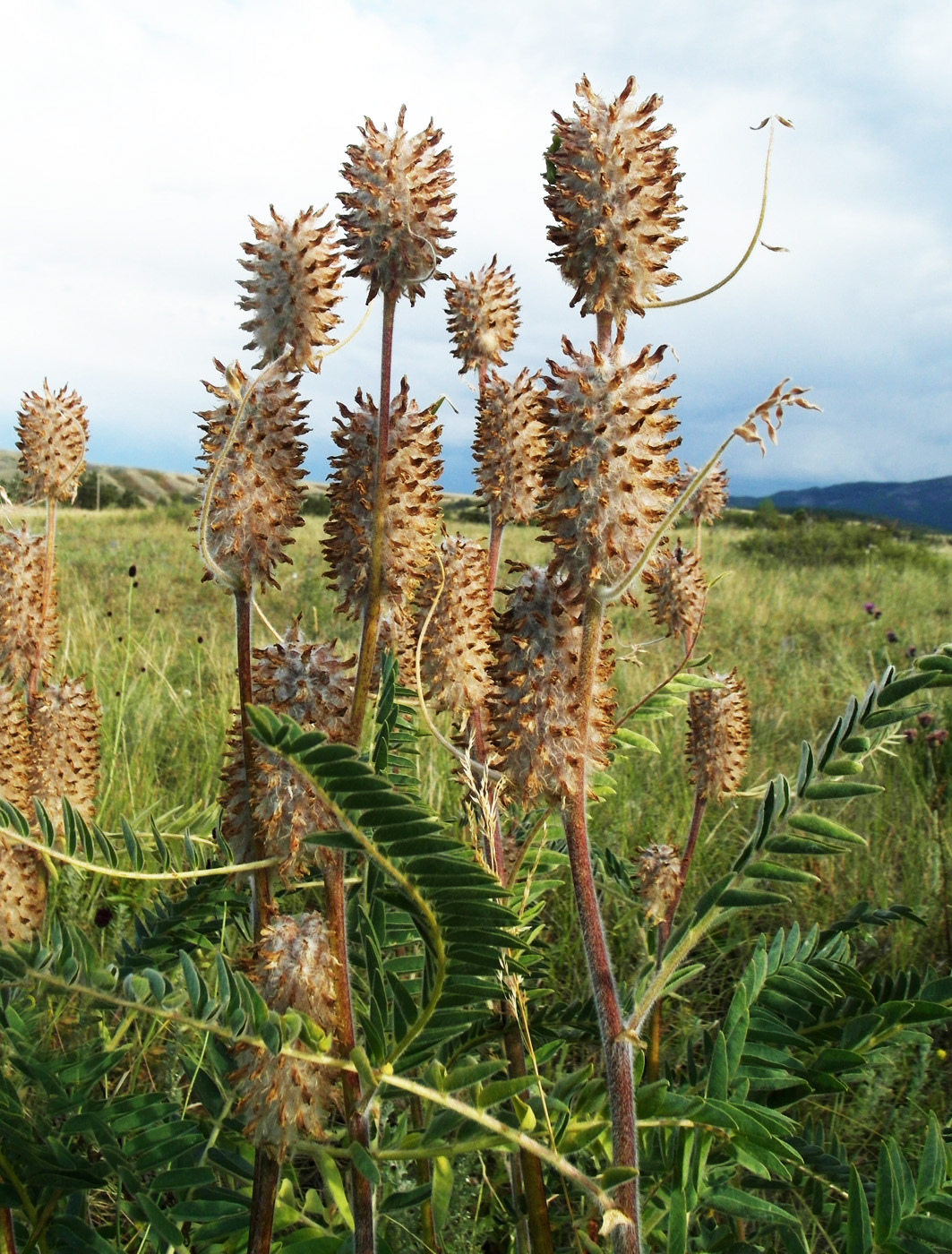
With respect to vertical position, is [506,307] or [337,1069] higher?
[506,307]

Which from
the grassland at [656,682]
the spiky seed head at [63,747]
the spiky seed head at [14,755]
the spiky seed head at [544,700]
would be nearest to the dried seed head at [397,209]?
the spiky seed head at [544,700]

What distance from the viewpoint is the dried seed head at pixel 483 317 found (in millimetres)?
1710

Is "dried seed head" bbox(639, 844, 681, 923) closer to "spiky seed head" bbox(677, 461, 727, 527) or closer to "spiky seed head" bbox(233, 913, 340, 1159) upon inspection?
"spiky seed head" bbox(677, 461, 727, 527)

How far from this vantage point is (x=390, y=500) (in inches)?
45.7

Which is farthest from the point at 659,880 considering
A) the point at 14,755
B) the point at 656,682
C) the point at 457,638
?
the point at 656,682

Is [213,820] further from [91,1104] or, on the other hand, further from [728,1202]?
[728,1202]

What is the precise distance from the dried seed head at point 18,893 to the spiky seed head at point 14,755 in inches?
3.2

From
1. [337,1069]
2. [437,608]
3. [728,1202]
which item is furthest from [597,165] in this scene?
[728,1202]

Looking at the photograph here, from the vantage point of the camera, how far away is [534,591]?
46.3 inches

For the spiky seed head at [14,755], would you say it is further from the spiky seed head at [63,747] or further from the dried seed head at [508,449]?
the dried seed head at [508,449]

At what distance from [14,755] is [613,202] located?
138cm

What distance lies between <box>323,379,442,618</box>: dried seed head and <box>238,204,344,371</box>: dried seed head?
0.36ft

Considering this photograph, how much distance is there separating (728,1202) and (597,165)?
1244mm

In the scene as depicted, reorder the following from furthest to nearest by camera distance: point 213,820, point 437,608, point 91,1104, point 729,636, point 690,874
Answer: point 729,636 < point 690,874 < point 213,820 < point 437,608 < point 91,1104
